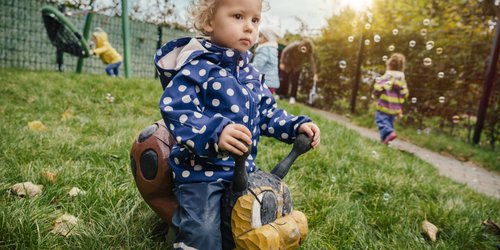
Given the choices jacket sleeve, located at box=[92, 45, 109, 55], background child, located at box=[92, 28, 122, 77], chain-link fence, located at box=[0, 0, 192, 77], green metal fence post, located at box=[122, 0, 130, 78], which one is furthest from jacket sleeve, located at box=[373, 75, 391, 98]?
chain-link fence, located at box=[0, 0, 192, 77]

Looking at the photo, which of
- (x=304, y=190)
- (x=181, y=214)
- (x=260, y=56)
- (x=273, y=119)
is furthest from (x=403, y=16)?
(x=181, y=214)

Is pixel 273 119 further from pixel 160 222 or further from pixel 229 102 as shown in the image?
pixel 160 222

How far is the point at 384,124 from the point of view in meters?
6.11

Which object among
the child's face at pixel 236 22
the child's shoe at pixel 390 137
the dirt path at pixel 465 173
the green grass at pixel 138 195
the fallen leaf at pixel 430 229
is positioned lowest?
the dirt path at pixel 465 173

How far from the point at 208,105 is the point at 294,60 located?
280 inches

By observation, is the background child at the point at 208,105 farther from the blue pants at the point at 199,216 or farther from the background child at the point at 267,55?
the background child at the point at 267,55

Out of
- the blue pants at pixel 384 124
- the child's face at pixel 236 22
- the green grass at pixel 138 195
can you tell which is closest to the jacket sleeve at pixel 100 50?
the green grass at pixel 138 195

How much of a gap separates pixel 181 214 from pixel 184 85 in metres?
0.52

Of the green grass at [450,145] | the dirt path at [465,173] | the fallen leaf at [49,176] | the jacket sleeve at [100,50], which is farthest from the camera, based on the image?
the jacket sleeve at [100,50]

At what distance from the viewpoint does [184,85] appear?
155 centimetres

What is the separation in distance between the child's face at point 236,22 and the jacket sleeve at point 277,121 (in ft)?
1.07

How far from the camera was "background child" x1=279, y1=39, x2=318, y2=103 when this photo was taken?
7.46 m

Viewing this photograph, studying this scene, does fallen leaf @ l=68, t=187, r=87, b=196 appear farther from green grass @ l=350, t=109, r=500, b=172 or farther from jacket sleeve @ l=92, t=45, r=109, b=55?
jacket sleeve @ l=92, t=45, r=109, b=55

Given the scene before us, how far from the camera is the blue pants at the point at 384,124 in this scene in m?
6.02
